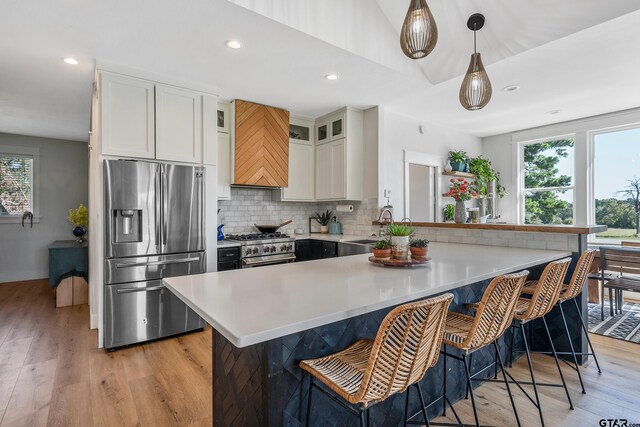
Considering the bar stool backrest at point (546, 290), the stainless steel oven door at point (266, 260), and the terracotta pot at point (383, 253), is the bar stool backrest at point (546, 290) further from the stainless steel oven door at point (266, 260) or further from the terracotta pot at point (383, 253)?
the stainless steel oven door at point (266, 260)

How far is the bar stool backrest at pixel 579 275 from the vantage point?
2203 millimetres

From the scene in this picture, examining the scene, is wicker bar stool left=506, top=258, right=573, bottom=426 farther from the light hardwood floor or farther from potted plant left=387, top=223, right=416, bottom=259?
potted plant left=387, top=223, right=416, bottom=259

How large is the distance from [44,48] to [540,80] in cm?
448

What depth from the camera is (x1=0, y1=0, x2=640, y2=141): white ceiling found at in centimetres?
223

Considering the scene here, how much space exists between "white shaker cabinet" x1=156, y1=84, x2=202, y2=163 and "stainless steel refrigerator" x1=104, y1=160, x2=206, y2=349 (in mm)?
219

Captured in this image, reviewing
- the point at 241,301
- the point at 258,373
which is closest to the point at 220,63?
the point at 241,301

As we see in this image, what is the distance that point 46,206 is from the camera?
5.58 metres

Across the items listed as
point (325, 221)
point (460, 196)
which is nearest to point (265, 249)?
point (325, 221)

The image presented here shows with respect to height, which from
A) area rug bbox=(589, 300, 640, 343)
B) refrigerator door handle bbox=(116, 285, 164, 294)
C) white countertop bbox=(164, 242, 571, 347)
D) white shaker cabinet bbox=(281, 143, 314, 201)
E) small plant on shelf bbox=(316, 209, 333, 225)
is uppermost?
white shaker cabinet bbox=(281, 143, 314, 201)

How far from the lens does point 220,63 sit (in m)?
2.88

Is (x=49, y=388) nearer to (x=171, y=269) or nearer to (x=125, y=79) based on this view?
(x=171, y=269)

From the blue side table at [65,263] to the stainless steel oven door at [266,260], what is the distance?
2.45 m

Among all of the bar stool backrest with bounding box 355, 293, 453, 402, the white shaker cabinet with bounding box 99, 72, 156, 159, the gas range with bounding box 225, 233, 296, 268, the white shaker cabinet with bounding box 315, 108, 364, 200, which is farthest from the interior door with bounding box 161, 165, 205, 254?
the bar stool backrest with bounding box 355, 293, 453, 402

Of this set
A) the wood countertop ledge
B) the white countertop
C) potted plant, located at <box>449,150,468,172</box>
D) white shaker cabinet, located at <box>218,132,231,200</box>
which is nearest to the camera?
the white countertop
